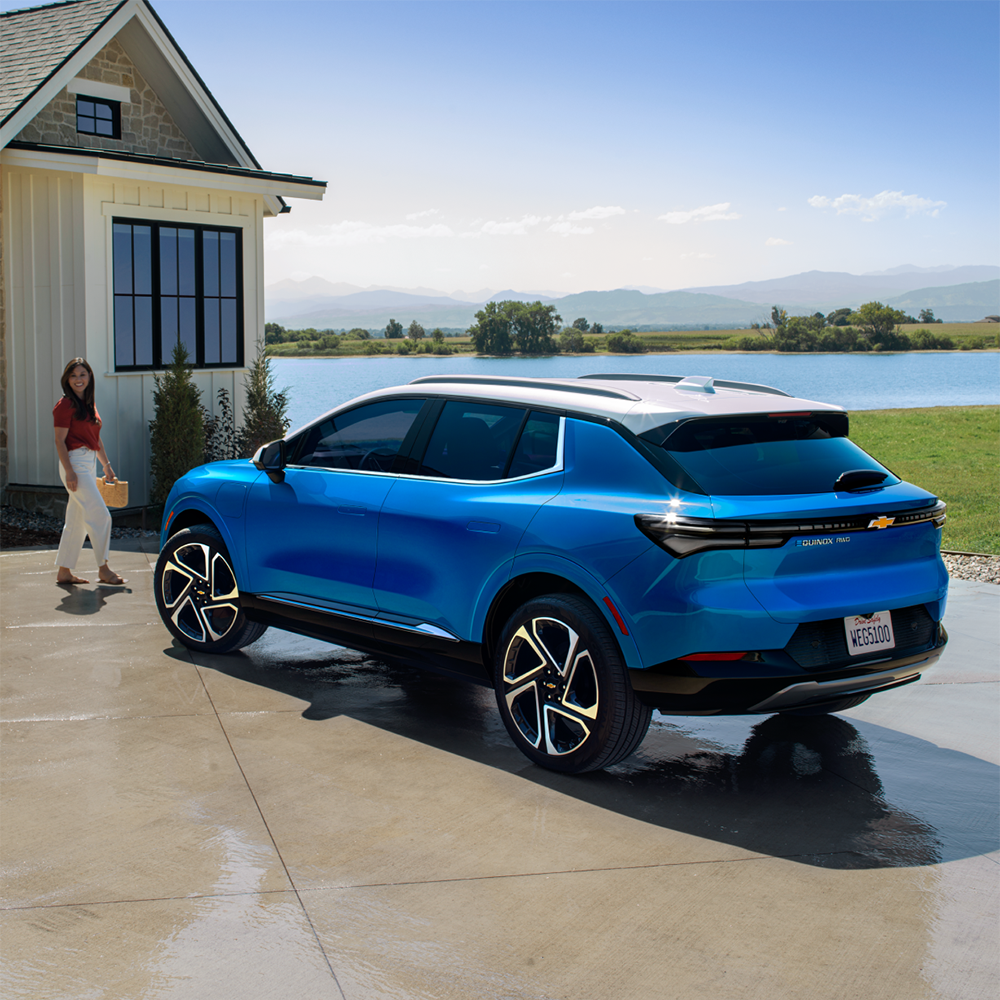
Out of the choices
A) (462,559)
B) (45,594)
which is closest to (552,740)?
(462,559)

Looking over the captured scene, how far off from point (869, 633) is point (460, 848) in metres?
1.89

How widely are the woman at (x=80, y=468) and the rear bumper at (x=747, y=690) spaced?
553 cm

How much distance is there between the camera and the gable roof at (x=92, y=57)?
38.7 feet

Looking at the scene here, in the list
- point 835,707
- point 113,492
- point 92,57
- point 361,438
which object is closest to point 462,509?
point 361,438

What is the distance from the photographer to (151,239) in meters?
12.7

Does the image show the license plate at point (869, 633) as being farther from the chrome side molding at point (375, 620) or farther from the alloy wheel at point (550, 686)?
the chrome side molding at point (375, 620)

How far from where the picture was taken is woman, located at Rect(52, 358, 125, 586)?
8445 millimetres

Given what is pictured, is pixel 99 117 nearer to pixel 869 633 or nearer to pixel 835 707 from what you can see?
pixel 835 707

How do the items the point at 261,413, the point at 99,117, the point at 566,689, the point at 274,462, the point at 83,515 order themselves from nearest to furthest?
1. the point at 566,689
2. the point at 274,462
3. the point at 83,515
4. the point at 261,413
5. the point at 99,117

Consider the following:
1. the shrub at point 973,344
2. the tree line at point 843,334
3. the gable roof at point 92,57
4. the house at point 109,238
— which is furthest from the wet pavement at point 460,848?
the shrub at point 973,344

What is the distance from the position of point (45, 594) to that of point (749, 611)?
612 cm

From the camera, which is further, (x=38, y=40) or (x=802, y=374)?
(x=802, y=374)

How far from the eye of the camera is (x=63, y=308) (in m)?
12.0

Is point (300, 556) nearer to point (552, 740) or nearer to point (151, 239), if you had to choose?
point (552, 740)
